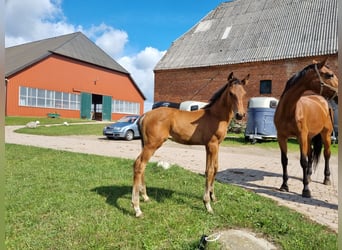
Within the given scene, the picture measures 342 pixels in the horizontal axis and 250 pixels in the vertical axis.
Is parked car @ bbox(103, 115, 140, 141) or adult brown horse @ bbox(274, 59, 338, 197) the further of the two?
parked car @ bbox(103, 115, 140, 141)

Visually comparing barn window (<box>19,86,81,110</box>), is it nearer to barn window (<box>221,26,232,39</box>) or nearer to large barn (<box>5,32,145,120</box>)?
large barn (<box>5,32,145,120</box>)

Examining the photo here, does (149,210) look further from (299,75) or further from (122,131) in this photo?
(122,131)

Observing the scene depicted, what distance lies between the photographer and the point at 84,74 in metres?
33.9

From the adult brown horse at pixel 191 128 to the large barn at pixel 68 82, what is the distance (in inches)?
1000

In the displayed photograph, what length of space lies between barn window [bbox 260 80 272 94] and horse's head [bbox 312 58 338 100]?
17887 millimetres

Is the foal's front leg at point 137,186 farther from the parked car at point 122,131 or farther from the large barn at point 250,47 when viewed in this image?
the large barn at point 250,47

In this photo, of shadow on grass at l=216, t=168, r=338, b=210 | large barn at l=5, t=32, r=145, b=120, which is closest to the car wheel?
shadow on grass at l=216, t=168, r=338, b=210

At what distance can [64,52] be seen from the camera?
1249 inches

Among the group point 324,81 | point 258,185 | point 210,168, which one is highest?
point 324,81

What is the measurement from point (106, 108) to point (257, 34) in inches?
858

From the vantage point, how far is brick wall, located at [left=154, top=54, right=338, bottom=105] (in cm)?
2097

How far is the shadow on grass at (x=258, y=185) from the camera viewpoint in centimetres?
489

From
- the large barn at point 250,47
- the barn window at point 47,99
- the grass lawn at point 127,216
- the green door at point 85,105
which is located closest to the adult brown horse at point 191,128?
the grass lawn at point 127,216

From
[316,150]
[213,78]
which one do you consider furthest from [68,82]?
[316,150]
